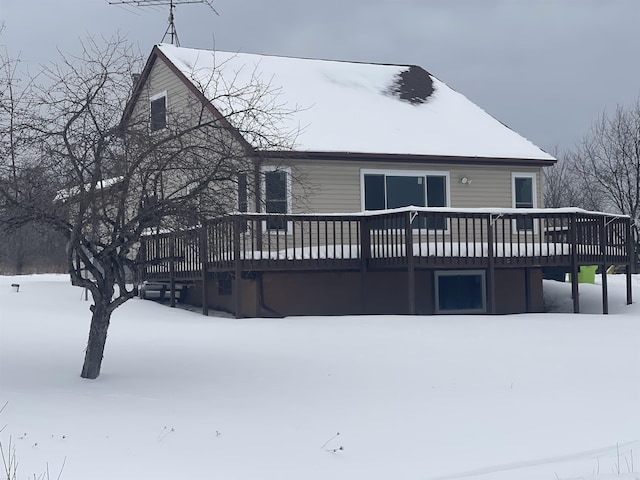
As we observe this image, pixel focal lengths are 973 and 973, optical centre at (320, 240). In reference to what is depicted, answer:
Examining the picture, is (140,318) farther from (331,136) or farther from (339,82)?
(339,82)

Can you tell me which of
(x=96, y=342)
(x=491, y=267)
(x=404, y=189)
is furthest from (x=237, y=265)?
(x=404, y=189)

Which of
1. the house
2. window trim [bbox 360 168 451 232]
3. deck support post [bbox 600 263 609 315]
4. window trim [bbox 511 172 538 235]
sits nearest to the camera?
the house

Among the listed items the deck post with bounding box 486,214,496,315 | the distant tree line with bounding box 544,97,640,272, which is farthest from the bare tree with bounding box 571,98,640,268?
the deck post with bounding box 486,214,496,315

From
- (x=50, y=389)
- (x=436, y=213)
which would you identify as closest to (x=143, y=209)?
(x=50, y=389)

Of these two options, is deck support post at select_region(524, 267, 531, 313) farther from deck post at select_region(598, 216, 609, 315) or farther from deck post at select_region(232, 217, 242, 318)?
deck post at select_region(232, 217, 242, 318)

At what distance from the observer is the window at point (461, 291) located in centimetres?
1916

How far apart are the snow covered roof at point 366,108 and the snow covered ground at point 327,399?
19.1ft

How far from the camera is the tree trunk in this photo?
1140 cm

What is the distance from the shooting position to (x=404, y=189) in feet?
70.1

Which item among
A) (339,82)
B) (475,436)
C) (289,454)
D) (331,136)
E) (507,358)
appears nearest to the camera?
(289,454)

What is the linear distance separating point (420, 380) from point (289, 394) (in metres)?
1.81

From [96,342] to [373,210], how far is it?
10.6m

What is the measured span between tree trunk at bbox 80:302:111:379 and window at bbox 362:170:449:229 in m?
10.2

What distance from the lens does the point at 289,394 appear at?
37.2 feet
